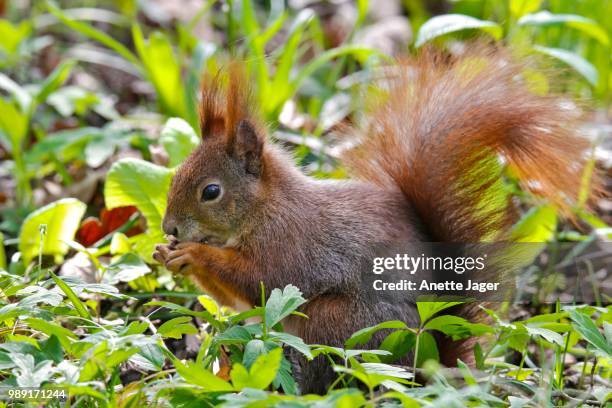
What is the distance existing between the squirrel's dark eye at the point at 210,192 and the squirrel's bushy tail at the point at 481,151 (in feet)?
1.73

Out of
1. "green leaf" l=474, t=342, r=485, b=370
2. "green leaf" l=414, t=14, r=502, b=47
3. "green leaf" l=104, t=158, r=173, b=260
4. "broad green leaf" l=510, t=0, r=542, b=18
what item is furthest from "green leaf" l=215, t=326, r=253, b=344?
Result: "broad green leaf" l=510, t=0, r=542, b=18

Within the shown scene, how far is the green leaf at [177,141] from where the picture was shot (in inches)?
123

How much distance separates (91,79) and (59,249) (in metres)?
2.21

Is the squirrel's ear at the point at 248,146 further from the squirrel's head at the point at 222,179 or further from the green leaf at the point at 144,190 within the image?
the green leaf at the point at 144,190

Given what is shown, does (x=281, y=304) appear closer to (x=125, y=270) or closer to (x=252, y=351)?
(x=252, y=351)

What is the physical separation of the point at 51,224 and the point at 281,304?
1.27 m

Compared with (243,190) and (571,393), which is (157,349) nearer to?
(243,190)

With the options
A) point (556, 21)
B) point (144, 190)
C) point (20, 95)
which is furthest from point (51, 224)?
point (556, 21)

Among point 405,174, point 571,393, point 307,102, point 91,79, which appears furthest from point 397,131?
point 91,79

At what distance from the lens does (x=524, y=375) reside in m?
2.42

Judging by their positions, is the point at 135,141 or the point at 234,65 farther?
the point at 135,141

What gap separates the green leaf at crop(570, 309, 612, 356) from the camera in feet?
6.87

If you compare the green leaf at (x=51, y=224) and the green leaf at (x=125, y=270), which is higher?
the green leaf at (x=51, y=224)

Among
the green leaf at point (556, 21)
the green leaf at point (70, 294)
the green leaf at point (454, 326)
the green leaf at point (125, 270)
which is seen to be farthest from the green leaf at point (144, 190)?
the green leaf at point (556, 21)
